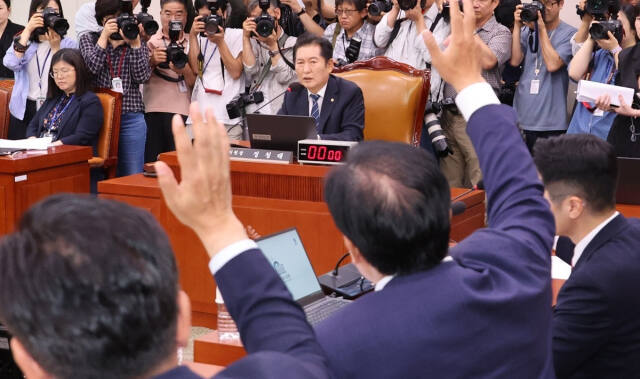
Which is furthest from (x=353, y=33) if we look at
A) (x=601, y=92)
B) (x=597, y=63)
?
(x=601, y=92)

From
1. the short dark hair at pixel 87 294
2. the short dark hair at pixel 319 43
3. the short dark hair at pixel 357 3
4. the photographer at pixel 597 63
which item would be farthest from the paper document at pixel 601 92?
the short dark hair at pixel 87 294

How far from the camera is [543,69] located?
460cm

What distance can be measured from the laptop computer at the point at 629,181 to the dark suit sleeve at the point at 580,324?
1.15 metres

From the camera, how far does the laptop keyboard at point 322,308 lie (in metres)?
1.88

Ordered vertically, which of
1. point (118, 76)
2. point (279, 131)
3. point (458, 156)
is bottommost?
point (458, 156)

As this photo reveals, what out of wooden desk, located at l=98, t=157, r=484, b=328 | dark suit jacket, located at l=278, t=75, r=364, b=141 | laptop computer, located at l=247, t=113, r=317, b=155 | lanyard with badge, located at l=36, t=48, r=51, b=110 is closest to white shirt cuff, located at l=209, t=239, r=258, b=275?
wooden desk, located at l=98, t=157, r=484, b=328

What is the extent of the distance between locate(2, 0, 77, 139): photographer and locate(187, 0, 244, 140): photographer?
77 cm

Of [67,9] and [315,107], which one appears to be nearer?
[315,107]

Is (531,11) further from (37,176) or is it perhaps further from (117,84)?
(37,176)

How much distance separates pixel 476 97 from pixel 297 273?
0.78 m

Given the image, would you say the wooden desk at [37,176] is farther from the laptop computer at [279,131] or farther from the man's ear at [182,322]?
the man's ear at [182,322]

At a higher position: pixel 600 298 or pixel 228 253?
pixel 228 253

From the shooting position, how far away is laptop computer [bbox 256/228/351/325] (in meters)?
1.90

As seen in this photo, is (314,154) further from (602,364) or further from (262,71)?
(262,71)
